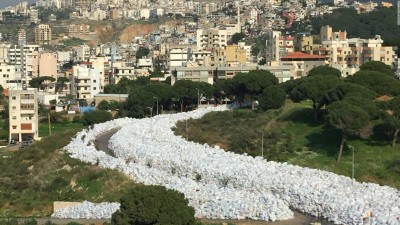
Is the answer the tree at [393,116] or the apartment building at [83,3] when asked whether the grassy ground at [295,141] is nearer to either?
the tree at [393,116]

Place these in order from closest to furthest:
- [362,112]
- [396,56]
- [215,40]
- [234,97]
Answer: [362,112] → [234,97] → [396,56] → [215,40]

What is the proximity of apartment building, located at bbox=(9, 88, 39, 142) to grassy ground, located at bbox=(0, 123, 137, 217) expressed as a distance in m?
10.7

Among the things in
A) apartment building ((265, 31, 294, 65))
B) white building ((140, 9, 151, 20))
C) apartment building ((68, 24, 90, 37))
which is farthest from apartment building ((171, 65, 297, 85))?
white building ((140, 9, 151, 20))

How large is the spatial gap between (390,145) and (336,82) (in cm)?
667

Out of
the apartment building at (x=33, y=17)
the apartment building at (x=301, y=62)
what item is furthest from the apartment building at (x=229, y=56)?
the apartment building at (x=33, y=17)

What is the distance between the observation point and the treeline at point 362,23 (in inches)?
3597

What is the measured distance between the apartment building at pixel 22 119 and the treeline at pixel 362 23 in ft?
161

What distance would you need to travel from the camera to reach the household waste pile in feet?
74.4

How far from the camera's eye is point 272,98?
4084 cm

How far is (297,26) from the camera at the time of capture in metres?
107

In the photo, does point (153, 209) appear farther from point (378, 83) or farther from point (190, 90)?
point (190, 90)

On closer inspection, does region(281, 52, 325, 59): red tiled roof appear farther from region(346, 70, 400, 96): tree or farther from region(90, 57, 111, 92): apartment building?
region(346, 70, 400, 96): tree

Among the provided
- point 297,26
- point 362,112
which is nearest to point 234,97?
point 362,112

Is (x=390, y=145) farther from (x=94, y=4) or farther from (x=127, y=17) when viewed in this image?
(x=94, y=4)
